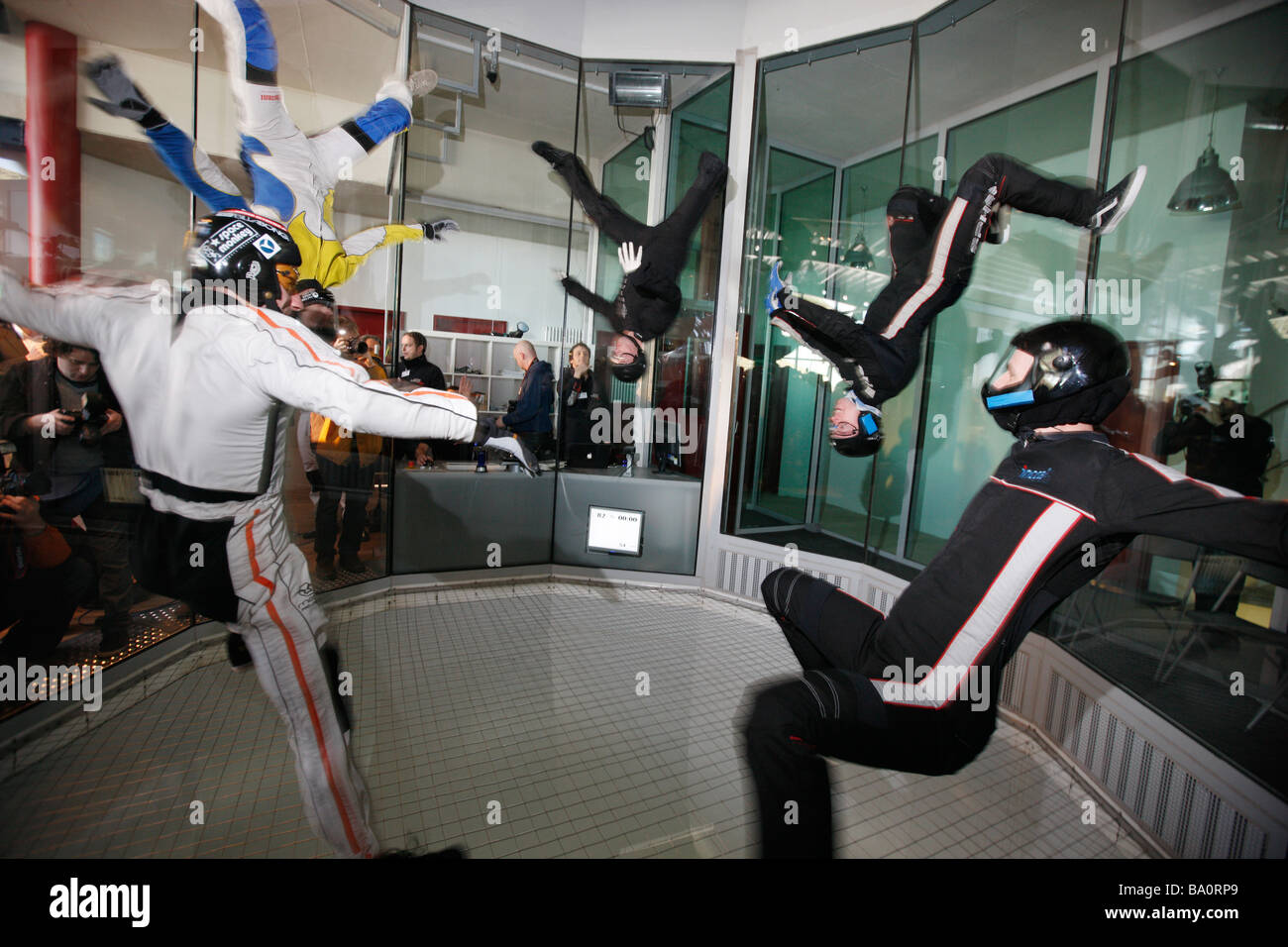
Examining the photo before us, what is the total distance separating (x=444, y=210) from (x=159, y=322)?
6.46 ft

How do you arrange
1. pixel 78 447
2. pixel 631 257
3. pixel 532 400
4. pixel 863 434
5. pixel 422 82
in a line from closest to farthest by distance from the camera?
pixel 78 447
pixel 863 434
pixel 422 82
pixel 631 257
pixel 532 400

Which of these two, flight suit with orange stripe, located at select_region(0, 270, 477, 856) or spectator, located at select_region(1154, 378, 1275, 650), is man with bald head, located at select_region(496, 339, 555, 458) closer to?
flight suit with orange stripe, located at select_region(0, 270, 477, 856)

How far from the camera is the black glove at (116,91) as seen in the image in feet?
4.94

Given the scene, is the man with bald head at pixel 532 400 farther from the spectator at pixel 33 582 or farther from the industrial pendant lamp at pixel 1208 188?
the industrial pendant lamp at pixel 1208 188

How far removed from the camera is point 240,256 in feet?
4.48

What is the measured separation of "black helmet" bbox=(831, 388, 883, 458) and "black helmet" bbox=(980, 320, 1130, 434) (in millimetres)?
544

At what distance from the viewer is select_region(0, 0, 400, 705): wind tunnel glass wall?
1467 mm

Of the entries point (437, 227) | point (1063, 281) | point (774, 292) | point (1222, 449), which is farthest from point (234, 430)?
point (1063, 281)

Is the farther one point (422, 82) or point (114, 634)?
point (422, 82)

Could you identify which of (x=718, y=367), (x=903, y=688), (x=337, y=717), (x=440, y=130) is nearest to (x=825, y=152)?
(x=718, y=367)

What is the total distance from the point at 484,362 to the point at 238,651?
2172 mm

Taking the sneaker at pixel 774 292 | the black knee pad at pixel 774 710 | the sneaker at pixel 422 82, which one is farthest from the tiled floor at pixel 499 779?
the sneaker at pixel 422 82

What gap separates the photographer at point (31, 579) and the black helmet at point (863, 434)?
2.70 meters

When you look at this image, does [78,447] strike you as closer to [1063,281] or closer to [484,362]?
[484,362]
